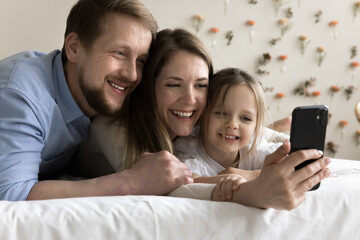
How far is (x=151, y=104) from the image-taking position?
1685mm

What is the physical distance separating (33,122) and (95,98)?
1.07 feet

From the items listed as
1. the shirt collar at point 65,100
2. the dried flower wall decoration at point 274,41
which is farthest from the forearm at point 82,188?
the dried flower wall decoration at point 274,41

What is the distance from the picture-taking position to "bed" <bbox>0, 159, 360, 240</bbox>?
0.87 meters

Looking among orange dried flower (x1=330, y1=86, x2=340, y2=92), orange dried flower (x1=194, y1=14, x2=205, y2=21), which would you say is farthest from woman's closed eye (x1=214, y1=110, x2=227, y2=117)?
orange dried flower (x1=330, y1=86, x2=340, y2=92)

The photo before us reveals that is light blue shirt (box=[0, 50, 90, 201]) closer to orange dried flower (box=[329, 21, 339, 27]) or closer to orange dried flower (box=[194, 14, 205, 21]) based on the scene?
orange dried flower (box=[194, 14, 205, 21])

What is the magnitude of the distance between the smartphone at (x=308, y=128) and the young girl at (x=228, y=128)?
59 cm

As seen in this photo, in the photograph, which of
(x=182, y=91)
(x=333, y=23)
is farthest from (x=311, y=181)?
(x=333, y=23)

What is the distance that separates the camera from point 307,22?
4641 mm

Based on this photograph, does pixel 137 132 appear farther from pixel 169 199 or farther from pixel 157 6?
pixel 157 6

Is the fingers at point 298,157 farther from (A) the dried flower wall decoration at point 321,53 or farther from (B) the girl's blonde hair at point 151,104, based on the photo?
(A) the dried flower wall decoration at point 321,53

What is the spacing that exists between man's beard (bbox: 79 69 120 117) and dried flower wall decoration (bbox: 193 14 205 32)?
9.75ft

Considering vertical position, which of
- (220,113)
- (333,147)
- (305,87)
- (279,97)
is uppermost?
(220,113)

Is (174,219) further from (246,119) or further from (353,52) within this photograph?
(353,52)

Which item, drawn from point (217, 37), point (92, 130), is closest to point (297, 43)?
point (217, 37)
